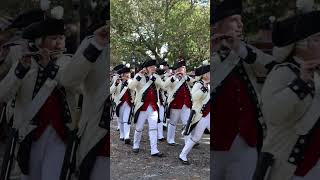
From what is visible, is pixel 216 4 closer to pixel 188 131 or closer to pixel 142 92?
pixel 188 131

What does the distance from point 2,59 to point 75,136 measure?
0.93 meters

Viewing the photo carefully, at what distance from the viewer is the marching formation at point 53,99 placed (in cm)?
368

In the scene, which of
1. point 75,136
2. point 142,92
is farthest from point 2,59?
point 142,92

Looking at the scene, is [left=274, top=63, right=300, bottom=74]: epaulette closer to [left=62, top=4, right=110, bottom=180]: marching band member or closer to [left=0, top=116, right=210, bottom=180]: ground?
[left=62, top=4, right=110, bottom=180]: marching band member

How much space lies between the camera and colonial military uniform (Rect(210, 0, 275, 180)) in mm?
3451

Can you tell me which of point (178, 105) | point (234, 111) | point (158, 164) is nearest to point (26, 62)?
point (234, 111)

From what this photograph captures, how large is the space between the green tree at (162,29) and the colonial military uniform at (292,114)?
1527cm

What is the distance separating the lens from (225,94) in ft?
11.7

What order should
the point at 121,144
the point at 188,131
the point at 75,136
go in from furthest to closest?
the point at 121,144 → the point at 188,131 → the point at 75,136

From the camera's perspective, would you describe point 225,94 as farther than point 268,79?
Yes

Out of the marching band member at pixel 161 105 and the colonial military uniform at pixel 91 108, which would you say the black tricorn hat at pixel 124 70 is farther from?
the colonial military uniform at pixel 91 108

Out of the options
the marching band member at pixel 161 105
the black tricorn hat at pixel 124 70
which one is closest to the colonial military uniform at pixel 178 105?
the marching band member at pixel 161 105

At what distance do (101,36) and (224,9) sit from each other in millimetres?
889

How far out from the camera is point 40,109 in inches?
Answer: 155
